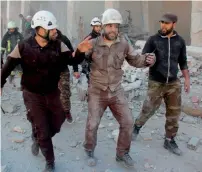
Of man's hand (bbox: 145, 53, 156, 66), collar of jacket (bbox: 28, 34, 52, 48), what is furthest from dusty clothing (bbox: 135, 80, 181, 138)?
collar of jacket (bbox: 28, 34, 52, 48)

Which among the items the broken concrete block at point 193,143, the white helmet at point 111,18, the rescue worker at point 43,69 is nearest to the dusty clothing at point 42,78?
the rescue worker at point 43,69

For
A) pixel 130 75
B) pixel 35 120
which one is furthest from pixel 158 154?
pixel 130 75

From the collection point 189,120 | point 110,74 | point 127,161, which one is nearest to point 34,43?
point 110,74

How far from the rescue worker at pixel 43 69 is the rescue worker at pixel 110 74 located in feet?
0.98

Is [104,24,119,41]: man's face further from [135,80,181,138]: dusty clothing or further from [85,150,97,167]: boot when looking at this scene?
[85,150,97,167]: boot

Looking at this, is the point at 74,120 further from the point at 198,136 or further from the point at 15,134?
the point at 198,136

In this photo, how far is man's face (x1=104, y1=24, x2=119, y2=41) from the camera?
3971 millimetres

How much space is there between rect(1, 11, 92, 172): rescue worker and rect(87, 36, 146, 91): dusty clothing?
26 centimetres

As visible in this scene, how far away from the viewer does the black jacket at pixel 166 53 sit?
4.50 m

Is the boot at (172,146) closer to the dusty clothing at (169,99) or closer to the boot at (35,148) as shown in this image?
the dusty clothing at (169,99)

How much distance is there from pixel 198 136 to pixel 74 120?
2.20m

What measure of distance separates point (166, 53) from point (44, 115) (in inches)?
70.8

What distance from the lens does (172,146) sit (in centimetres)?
484

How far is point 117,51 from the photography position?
4.07 m
